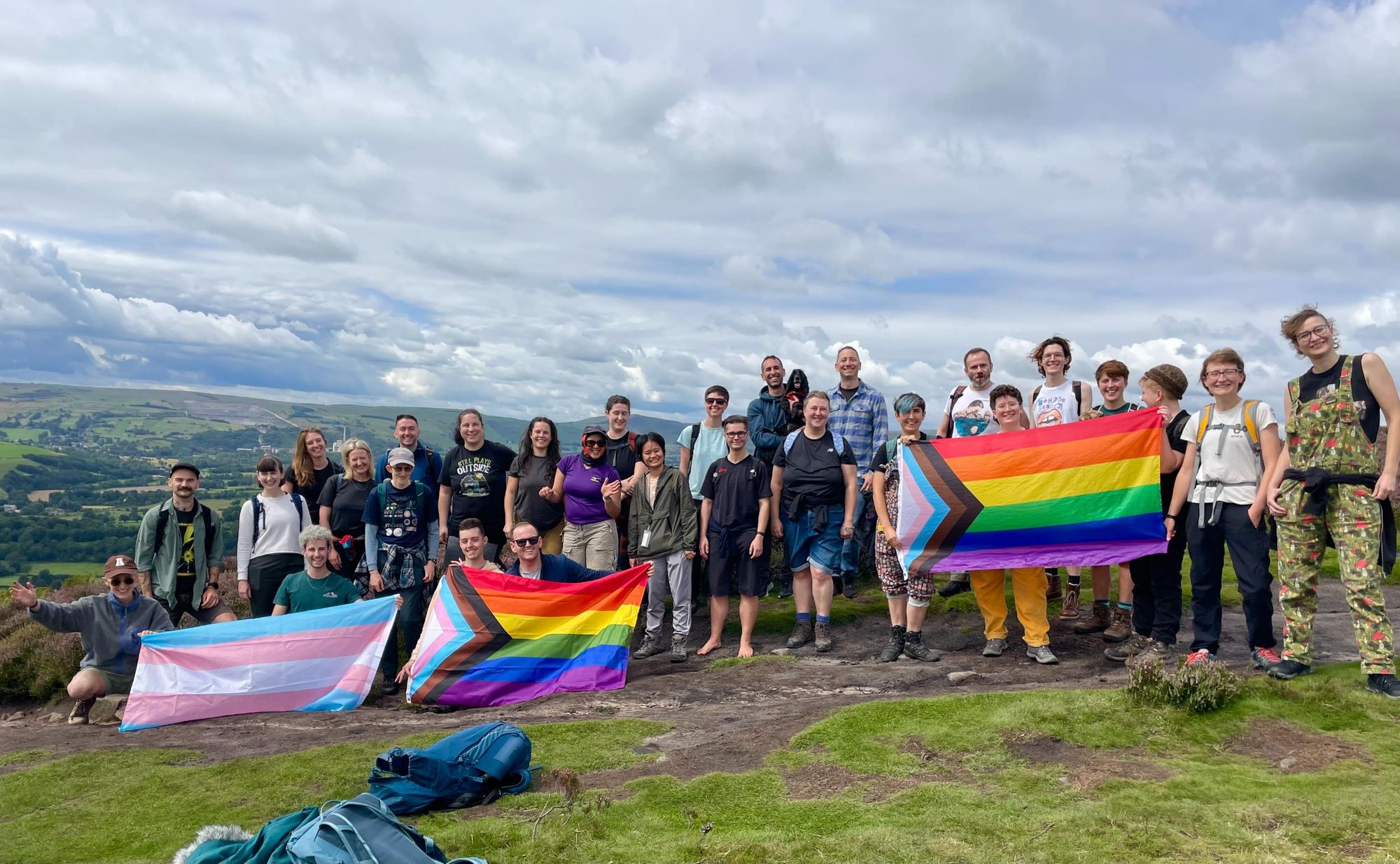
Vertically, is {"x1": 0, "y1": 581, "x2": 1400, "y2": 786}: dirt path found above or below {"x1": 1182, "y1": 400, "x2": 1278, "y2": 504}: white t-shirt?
below

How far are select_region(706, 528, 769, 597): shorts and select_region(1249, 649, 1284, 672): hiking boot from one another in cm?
554

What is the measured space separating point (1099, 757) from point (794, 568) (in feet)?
17.0

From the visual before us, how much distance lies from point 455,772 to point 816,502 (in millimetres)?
5880

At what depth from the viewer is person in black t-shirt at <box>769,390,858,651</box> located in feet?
35.0

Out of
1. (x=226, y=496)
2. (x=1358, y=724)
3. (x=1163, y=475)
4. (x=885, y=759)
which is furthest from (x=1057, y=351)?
(x=226, y=496)

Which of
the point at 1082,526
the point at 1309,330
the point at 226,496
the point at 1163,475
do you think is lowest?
the point at 226,496

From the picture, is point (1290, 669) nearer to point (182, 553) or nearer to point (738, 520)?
point (738, 520)

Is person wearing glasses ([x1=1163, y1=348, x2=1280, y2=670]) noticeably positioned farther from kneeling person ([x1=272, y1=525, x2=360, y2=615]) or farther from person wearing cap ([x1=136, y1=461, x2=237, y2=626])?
person wearing cap ([x1=136, y1=461, x2=237, y2=626])

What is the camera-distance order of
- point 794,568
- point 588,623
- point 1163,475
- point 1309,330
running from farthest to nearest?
point 794,568
point 588,623
point 1163,475
point 1309,330

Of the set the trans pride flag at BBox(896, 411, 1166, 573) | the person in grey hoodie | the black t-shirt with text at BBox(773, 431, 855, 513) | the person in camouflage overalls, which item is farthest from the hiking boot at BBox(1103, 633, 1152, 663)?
the person in grey hoodie

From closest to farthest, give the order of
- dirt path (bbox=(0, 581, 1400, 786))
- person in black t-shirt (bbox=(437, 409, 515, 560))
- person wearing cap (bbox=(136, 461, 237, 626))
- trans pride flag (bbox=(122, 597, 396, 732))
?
dirt path (bbox=(0, 581, 1400, 786)) → trans pride flag (bbox=(122, 597, 396, 732)) → person wearing cap (bbox=(136, 461, 237, 626)) → person in black t-shirt (bbox=(437, 409, 515, 560))

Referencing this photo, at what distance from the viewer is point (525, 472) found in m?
11.4

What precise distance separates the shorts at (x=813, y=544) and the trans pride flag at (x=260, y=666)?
209 inches

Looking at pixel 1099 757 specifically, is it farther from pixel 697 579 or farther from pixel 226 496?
pixel 226 496
